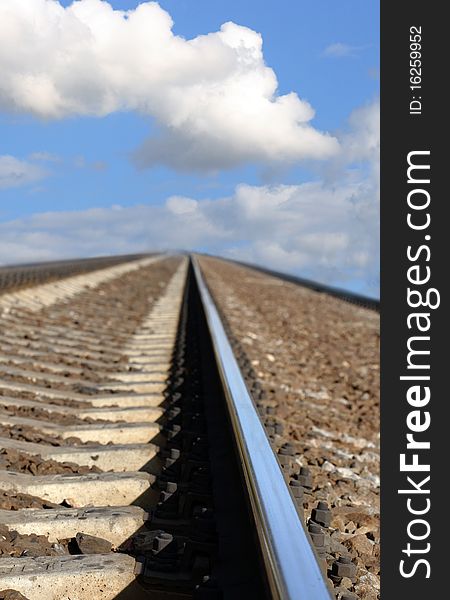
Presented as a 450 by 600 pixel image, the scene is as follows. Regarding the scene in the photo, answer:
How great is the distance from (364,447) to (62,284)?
417 inches

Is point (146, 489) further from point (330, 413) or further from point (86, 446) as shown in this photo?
point (330, 413)

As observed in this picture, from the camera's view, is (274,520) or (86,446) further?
(86,446)

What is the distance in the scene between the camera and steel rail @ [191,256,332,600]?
1.92 metres

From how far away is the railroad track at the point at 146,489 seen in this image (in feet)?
7.47

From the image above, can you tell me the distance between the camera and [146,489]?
325 cm

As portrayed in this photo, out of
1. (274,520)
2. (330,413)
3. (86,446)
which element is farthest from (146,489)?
(330,413)

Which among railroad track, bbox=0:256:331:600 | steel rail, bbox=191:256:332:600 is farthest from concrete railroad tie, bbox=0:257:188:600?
steel rail, bbox=191:256:332:600

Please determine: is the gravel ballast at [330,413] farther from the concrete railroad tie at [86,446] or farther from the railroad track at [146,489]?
the concrete railroad tie at [86,446]

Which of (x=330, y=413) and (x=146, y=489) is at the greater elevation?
(x=146, y=489)

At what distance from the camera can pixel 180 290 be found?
1597 centimetres

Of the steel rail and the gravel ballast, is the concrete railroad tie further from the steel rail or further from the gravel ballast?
the gravel ballast

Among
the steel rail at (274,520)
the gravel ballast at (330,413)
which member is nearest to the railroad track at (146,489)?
the steel rail at (274,520)

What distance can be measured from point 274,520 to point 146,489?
107 centimetres

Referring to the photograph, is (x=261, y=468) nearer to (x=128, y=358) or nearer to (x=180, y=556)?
(x=180, y=556)
